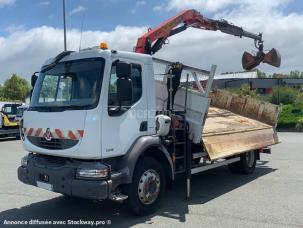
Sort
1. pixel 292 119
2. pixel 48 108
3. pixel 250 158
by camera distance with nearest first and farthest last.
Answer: pixel 48 108 → pixel 250 158 → pixel 292 119

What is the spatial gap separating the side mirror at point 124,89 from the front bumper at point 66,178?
3.39ft

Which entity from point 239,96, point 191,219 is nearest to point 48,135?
point 191,219

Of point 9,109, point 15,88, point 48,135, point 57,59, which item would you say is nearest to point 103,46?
point 57,59

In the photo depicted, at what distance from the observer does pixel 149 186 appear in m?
6.70

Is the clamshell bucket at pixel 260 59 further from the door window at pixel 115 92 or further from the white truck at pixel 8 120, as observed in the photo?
the white truck at pixel 8 120

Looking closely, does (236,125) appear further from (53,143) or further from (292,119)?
(292,119)

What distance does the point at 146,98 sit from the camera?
6.83m

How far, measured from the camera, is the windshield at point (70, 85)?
618 cm

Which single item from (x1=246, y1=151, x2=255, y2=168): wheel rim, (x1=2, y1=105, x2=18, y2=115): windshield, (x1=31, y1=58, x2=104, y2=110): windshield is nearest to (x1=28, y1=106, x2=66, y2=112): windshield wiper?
(x1=31, y1=58, x2=104, y2=110): windshield

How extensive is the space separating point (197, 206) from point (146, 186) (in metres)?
1.25

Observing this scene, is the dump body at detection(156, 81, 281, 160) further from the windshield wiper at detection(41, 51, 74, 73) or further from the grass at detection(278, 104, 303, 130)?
the grass at detection(278, 104, 303, 130)

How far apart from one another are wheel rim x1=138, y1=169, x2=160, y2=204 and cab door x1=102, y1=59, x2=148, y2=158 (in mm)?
601

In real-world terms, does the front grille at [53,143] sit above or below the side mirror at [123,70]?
below

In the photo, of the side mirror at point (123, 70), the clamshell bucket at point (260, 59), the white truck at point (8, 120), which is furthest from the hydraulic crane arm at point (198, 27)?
the white truck at point (8, 120)
